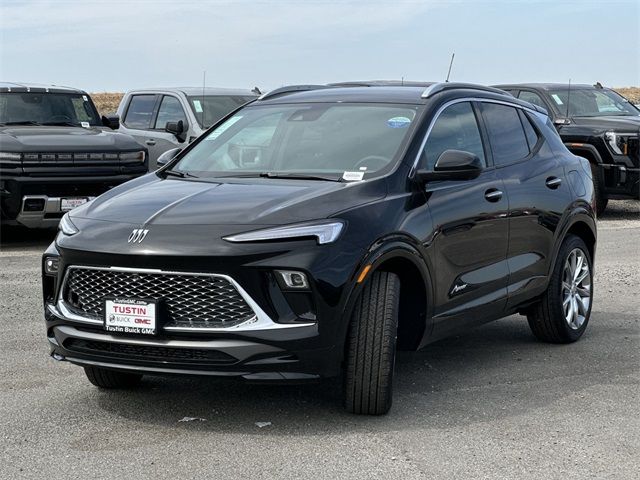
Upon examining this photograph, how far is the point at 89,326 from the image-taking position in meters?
5.54

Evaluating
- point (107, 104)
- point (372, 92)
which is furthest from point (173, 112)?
point (107, 104)

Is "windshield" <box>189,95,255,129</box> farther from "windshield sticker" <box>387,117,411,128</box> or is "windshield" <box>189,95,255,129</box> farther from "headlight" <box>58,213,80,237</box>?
"headlight" <box>58,213,80,237</box>

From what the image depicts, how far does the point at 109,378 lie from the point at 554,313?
316cm

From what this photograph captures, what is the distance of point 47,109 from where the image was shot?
46.2 ft

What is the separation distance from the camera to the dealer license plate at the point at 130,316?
5.31 meters

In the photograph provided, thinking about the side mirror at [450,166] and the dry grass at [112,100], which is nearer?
the side mirror at [450,166]

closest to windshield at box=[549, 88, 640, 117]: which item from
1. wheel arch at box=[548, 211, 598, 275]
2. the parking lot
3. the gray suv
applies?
the gray suv

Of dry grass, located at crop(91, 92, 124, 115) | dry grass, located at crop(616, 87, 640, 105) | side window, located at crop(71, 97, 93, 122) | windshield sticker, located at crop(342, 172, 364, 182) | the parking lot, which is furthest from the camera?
dry grass, located at crop(616, 87, 640, 105)

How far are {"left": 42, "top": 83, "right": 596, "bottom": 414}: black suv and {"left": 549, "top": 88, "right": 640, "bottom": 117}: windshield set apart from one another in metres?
9.28

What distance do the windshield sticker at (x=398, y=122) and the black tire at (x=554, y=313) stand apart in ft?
5.93

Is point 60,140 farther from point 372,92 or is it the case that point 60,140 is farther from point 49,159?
point 372,92

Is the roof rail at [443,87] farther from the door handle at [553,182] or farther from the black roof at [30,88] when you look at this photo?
the black roof at [30,88]

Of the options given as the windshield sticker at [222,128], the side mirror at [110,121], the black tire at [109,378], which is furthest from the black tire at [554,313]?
the side mirror at [110,121]

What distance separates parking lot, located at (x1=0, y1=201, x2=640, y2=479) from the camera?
4.96m
